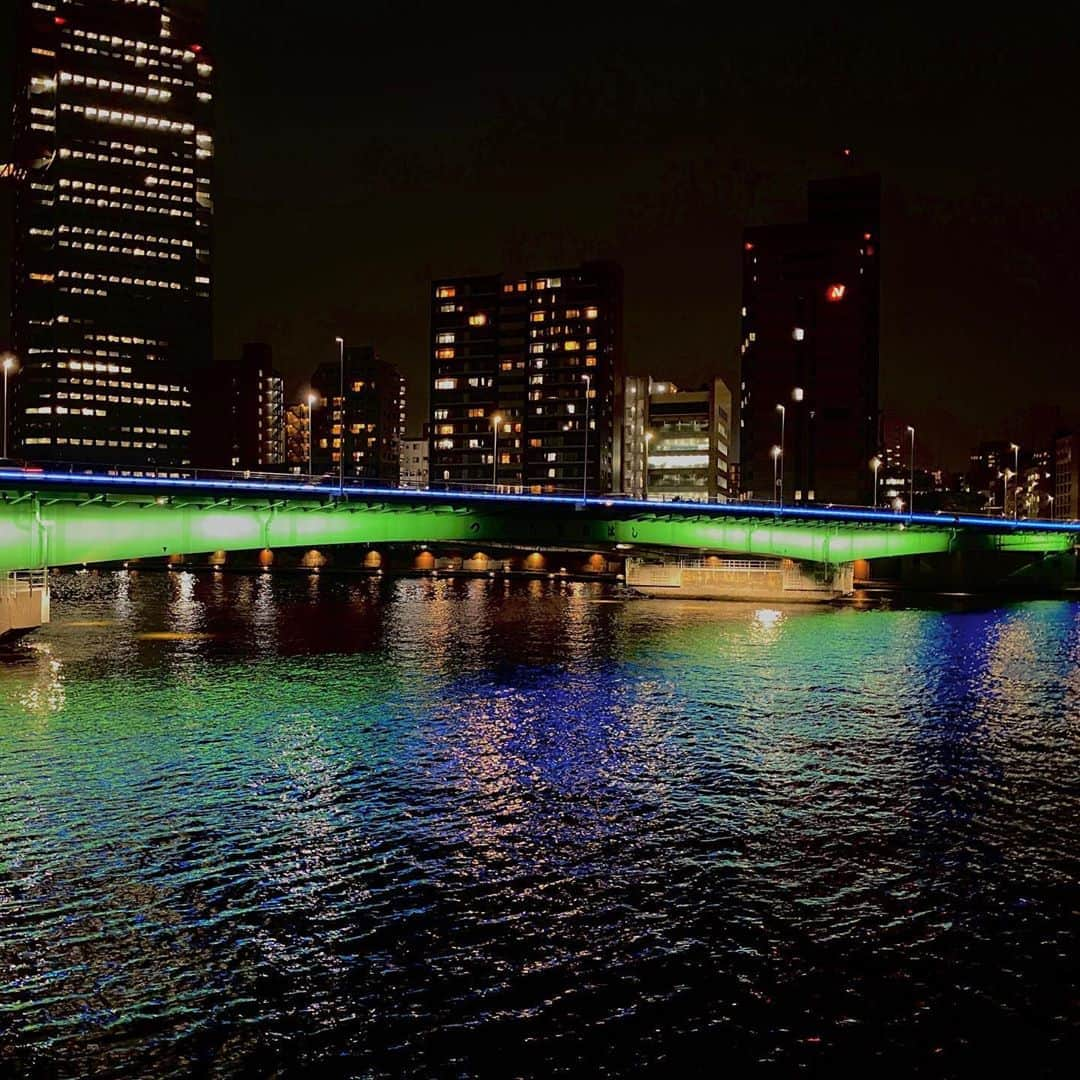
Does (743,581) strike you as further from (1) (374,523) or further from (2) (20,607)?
(2) (20,607)

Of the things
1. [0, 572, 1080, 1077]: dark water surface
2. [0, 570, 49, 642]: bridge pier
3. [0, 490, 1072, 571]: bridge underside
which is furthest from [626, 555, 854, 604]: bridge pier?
[0, 570, 49, 642]: bridge pier

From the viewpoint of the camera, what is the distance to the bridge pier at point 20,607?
6306 centimetres

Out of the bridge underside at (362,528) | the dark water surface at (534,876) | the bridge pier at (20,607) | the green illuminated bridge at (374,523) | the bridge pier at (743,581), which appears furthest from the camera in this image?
the bridge pier at (743,581)

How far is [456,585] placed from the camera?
132m

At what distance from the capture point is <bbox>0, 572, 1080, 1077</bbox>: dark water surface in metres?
15.7

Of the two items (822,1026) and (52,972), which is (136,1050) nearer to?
(52,972)

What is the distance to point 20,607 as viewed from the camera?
64.2 metres

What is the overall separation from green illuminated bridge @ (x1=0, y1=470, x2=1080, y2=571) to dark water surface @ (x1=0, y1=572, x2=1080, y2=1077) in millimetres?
10629

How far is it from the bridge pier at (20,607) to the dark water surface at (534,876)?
16.2m

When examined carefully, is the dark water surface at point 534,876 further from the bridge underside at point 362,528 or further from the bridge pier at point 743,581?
the bridge pier at point 743,581

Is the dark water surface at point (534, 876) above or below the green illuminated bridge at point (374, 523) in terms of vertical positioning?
below

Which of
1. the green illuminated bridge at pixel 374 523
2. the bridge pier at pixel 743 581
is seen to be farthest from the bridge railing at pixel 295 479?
the bridge pier at pixel 743 581

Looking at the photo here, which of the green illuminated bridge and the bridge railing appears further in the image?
the bridge railing

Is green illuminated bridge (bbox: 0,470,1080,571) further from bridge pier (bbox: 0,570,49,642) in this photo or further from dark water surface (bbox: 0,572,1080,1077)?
dark water surface (bbox: 0,572,1080,1077)
